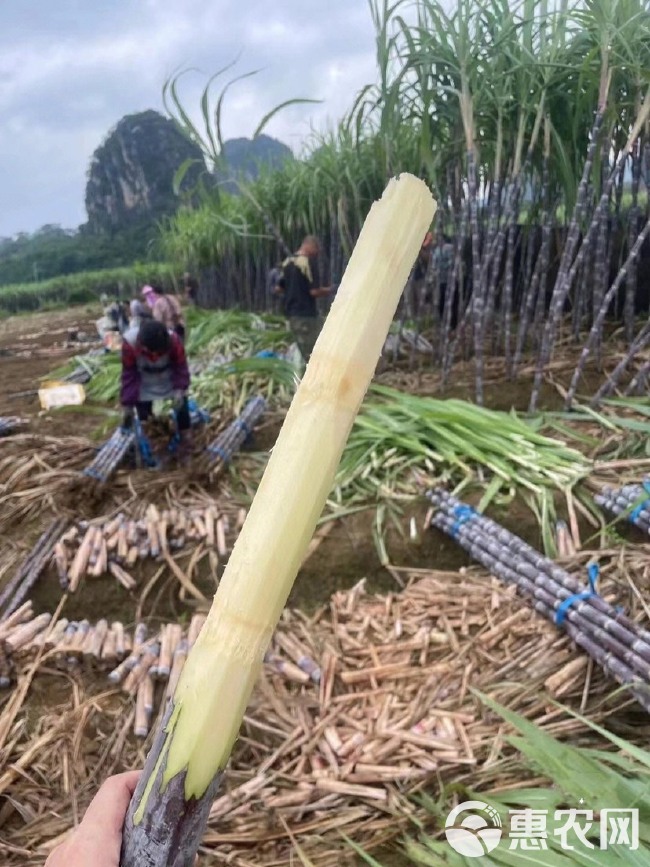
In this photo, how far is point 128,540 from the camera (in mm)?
3277

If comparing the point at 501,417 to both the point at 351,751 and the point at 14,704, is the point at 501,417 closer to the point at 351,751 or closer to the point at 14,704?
the point at 351,751

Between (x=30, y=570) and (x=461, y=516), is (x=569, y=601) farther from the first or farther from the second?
(x=30, y=570)

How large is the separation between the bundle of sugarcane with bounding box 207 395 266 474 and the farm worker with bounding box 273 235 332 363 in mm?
1106

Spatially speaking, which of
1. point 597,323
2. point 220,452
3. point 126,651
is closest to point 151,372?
point 220,452

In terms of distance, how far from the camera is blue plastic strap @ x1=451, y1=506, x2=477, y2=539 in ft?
9.46

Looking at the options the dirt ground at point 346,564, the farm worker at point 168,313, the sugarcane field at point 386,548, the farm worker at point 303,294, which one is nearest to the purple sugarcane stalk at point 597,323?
the sugarcane field at point 386,548

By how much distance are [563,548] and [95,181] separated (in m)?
53.6

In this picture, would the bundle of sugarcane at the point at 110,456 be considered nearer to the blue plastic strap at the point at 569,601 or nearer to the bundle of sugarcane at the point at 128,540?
the bundle of sugarcane at the point at 128,540

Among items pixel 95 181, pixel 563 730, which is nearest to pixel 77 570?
pixel 563 730

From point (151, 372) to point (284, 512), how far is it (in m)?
3.86

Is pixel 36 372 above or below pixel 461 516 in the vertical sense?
above

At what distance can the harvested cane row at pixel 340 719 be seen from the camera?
1816 mm

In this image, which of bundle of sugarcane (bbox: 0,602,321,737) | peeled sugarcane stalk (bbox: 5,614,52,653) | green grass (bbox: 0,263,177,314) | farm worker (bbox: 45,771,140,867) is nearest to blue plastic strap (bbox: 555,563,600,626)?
bundle of sugarcane (bbox: 0,602,321,737)

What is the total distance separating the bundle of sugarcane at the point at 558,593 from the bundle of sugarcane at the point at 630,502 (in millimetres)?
352
